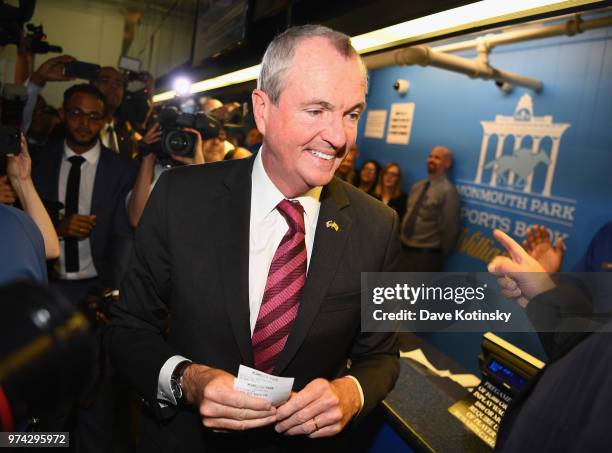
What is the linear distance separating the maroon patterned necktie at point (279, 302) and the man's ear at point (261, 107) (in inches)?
13.1

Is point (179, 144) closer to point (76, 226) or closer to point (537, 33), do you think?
point (76, 226)

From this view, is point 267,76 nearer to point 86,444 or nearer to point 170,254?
point 170,254

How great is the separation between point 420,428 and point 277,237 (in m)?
0.84

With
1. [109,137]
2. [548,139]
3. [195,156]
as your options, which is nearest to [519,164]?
[548,139]

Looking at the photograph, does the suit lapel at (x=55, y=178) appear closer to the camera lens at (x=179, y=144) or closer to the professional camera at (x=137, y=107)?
Result: the camera lens at (x=179, y=144)

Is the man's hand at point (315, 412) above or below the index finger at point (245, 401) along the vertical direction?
below

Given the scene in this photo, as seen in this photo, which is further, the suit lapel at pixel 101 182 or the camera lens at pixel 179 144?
the suit lapel at pixel 101 182

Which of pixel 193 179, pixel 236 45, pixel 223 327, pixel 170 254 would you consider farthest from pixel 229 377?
pixel 236 45

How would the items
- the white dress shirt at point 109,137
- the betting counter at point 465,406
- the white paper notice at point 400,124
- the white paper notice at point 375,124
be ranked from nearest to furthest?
1. the betting counter at point 465,406
2. the white dress shirt at point 109,137
3. the white paper notice at point 400,124
4. the white paper notice at point 375,124

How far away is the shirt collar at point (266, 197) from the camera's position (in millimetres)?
1357

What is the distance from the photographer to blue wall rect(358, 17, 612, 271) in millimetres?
4004

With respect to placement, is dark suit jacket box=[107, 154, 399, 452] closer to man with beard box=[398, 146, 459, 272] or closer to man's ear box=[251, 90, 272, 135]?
man's ear box=[251, 90, 272, 135]

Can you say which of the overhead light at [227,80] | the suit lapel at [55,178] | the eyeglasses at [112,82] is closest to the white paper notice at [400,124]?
the overhead light at [227,80]

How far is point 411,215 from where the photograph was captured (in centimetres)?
542
